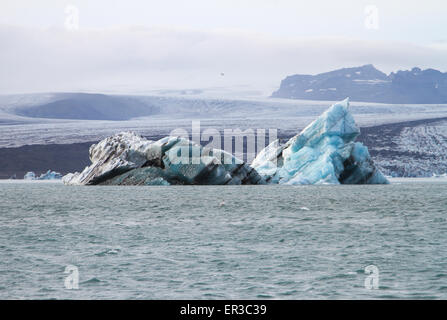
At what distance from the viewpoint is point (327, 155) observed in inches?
1911

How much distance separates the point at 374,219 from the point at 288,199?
1143cm

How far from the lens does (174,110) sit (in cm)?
15000

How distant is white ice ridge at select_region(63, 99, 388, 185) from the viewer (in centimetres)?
4725

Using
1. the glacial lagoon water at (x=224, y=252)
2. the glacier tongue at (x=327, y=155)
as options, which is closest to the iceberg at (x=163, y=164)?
the glacier tongue at (x=327, y=155)

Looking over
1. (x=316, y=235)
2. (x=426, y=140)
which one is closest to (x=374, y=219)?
(x=316, y=235)

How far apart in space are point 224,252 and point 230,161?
31.2m

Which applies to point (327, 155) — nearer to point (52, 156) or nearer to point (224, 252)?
point (224, 252)

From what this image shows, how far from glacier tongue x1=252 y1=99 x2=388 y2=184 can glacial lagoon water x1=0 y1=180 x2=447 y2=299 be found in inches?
711

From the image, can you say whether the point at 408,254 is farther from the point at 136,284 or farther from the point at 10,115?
the point at 10,115

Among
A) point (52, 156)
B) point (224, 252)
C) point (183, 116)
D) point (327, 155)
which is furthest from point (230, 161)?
point (183, 116)

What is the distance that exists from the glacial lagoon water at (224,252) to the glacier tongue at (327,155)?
18062mm

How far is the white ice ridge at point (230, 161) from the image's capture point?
47250 mm

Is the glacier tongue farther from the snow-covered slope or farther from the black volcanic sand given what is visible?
the black volcanic sand

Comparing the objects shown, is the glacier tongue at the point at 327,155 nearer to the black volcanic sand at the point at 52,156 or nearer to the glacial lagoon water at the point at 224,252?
the glacial lagoon water at the point at 224,252
